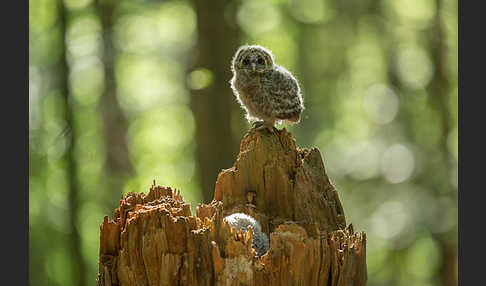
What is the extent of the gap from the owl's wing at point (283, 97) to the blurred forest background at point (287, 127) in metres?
4.50

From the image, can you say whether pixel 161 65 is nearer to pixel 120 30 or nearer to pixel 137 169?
pixel 120 30

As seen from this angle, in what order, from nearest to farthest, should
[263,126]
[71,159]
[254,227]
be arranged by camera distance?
[254,227]
[263,126]
[71,159]

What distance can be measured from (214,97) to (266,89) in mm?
2324

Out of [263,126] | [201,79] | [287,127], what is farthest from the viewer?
[287,127]

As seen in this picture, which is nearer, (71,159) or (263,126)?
(263,126)

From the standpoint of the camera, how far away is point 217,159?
6.61m

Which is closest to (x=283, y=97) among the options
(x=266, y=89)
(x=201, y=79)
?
(x=266, y=89)

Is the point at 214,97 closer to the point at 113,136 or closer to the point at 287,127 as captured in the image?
the point at 287,127

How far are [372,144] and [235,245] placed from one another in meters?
8.67

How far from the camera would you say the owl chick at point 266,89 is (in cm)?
445

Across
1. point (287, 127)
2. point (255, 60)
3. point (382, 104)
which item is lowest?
point (255, 60)

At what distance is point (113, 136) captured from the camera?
10.8 meters

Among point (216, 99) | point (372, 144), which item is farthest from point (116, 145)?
point (372, 144)

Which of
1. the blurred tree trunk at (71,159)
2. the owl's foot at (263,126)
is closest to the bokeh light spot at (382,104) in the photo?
the blurred tree trunk at (71,159)
